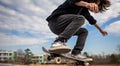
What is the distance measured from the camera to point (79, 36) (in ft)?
18.5

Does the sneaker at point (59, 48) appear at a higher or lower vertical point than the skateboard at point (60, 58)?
higher

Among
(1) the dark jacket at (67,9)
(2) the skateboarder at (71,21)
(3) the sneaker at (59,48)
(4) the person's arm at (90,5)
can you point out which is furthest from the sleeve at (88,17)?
(3) the sneaker at (59,48)

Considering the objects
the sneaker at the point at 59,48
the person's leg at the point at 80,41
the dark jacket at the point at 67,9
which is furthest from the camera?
the person's leg at the point at 80,41

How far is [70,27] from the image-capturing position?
500 centimetres

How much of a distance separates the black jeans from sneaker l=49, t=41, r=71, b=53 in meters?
0.21

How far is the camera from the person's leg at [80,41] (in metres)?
5.49

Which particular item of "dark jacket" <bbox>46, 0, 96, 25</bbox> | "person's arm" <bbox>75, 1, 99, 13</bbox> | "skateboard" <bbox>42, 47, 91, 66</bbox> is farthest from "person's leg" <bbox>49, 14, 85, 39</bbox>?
"skateboard" <bbox>42, 47, 91, 66</bbox>

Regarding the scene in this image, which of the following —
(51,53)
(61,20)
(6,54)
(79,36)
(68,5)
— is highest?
(6,54)

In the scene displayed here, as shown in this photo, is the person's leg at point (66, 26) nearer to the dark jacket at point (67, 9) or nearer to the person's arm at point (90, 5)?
the dark jacket at point (67, 9)

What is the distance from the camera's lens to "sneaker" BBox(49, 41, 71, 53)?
494cm

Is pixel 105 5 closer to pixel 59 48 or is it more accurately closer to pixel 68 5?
pixel 68 5

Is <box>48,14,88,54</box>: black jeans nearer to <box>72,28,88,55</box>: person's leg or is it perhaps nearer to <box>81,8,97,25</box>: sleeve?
<box>72,28,88,55</box>: person's leg

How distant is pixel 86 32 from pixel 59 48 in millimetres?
1092

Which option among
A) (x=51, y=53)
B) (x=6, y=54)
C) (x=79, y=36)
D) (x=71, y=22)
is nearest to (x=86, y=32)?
(x=79, y=36)
